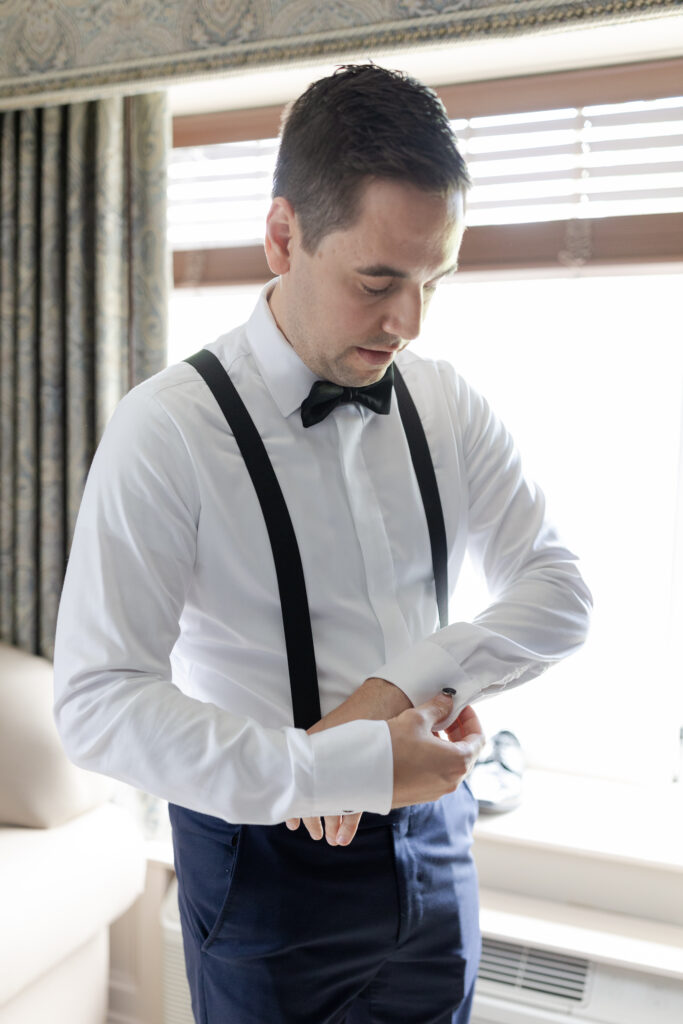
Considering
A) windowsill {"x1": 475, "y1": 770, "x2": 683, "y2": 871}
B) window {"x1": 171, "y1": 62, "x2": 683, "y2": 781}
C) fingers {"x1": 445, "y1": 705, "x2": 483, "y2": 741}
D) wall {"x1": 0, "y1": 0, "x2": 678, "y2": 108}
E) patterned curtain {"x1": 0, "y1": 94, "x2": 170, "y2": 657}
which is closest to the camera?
fingers {"x1": 445, "y1": 705, "x2": 483, "y2": 741}

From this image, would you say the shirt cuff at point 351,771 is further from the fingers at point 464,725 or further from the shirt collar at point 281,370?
the shirt collar at point 281,370

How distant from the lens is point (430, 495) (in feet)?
4.20

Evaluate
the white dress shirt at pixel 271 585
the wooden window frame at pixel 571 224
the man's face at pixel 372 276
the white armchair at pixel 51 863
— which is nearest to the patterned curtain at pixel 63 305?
the white armchair at pixel 51 863

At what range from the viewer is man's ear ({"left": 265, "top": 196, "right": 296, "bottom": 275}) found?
1.12 m

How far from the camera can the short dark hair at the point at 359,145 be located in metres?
1.04

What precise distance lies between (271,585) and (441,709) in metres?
0.27

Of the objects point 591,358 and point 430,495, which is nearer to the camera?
point 430,495

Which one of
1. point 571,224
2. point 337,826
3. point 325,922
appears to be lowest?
point 325,922

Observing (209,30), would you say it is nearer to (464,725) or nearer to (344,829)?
(464,725)

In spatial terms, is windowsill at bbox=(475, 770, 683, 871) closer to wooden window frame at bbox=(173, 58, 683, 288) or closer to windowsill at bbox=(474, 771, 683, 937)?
windowsill at bbox=(474, 771, 683, 937)

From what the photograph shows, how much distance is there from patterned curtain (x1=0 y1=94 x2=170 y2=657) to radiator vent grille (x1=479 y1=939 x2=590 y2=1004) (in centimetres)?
139

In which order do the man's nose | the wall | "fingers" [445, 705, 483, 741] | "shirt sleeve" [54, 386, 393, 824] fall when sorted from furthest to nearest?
the wall
"fingers" [445, 705, 483, 741]
the man's nose
"shirt sleeve" [54, 386, 393, 824]

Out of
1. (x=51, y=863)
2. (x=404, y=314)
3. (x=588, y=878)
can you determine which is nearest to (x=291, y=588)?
(x=404, y=314)

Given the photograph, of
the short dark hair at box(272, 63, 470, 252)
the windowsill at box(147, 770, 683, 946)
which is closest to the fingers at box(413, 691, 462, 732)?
the short dark hair at box(272, 63, 470, 252)
